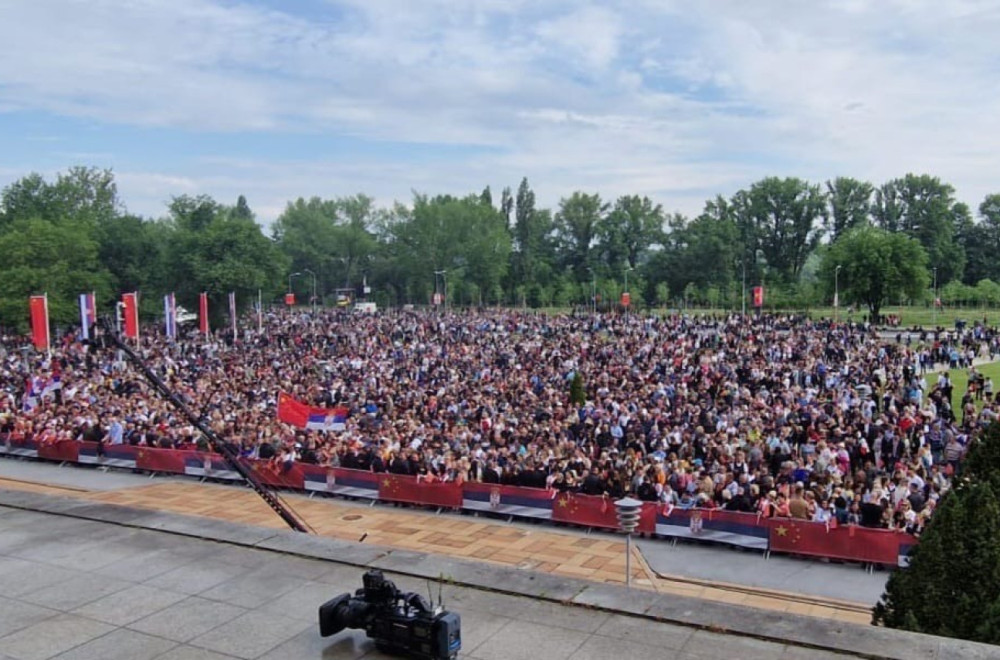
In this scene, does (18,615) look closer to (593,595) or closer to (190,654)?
(190,654)

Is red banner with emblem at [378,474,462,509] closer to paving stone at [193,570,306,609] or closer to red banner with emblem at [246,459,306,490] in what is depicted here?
red banner with emblem at [246,459,306,490]

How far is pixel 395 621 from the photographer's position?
7.46 metres

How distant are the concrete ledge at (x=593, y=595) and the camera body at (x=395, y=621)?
5.19ft

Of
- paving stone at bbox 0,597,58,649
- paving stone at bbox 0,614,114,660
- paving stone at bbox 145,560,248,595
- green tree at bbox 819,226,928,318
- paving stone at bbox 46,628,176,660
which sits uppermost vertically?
green tree at bbox 819,226,928,318

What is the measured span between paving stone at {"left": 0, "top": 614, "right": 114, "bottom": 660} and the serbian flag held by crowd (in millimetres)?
15665

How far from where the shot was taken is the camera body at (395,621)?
7168mm

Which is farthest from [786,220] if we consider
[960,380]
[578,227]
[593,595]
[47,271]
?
[593,595]

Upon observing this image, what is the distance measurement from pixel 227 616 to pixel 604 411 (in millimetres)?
16112

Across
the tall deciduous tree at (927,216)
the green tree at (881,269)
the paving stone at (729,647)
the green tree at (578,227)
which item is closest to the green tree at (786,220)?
the tall deciduous tree at (927,216)

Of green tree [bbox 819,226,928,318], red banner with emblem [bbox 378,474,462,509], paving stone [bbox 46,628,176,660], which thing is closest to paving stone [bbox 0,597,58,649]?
paving stone [bbox 46,628,176,660]

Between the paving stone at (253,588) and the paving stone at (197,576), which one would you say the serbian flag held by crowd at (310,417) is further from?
the paving stone at (253,588)

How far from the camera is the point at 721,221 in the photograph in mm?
102312

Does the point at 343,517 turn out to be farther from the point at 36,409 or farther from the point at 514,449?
the point at 36,409

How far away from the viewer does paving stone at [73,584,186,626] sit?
29.3ft
